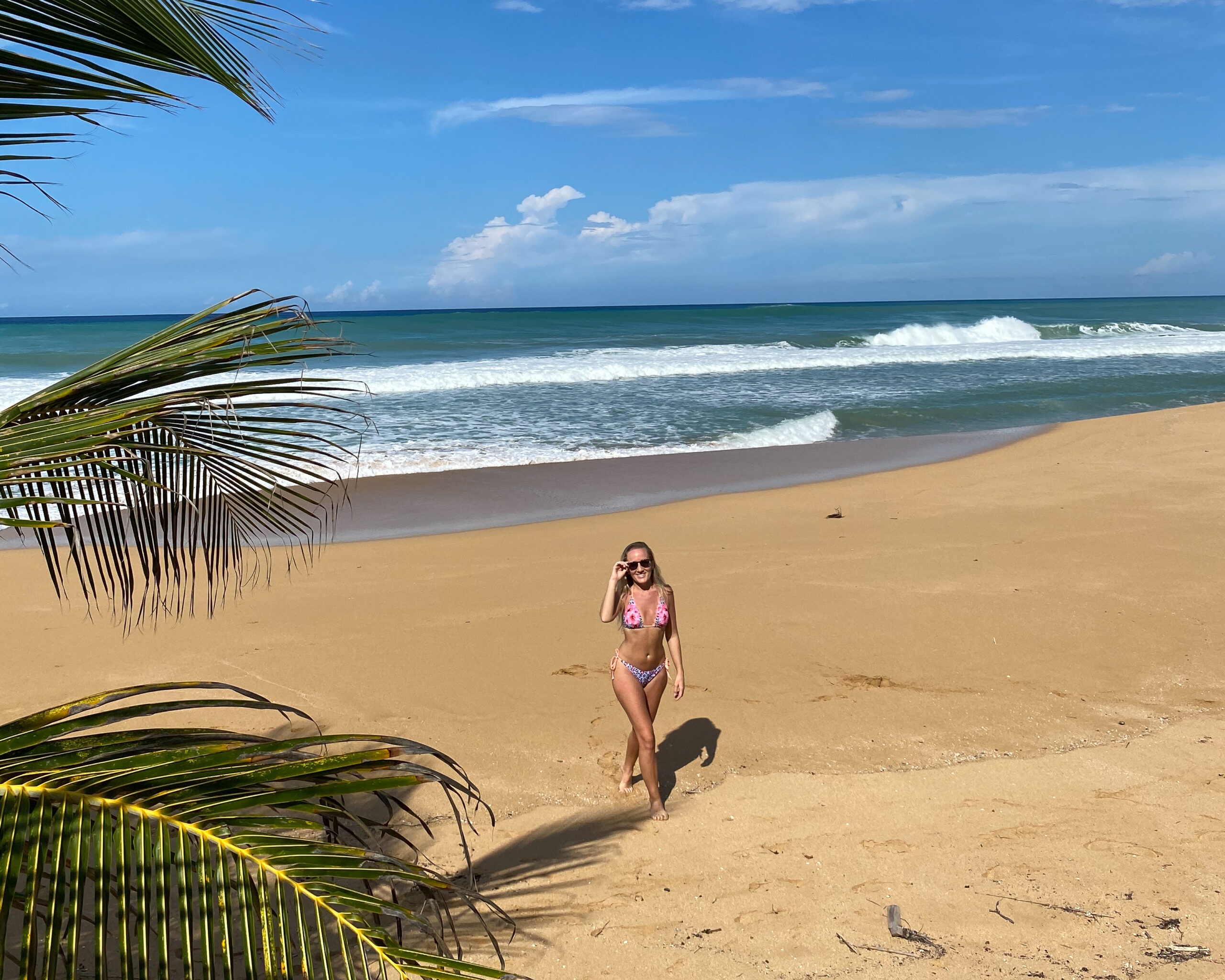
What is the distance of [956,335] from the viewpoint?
4753 centimetres

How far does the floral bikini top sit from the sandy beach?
34.0 inches

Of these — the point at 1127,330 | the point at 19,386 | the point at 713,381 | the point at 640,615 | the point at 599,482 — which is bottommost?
the point at 599,482

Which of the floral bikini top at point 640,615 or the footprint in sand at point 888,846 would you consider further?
the floral bikini top at point 640,615

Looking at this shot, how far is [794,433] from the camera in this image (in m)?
17.7

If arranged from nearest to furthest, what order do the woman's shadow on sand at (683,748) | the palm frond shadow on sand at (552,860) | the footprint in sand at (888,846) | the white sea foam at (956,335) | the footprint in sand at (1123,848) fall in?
the palm frond shadow on sand at (552,860), the footprint in sand at (1123,848), the footprint in sand at (888,846), the woman's shadow on sand at (683,748), the white sea foam at (956,335)

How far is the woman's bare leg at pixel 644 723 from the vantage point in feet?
15.1

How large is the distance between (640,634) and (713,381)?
22.6 m

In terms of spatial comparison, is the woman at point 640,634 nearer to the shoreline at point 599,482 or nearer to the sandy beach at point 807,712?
the sandy beach at point 807,712

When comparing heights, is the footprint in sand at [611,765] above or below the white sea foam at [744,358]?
below

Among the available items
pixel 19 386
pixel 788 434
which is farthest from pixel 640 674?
pixel 19 386

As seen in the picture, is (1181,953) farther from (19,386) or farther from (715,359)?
(715,359)

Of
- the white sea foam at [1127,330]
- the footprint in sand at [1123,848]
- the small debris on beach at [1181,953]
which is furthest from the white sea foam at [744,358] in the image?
the small debris on beach at [1181,953]

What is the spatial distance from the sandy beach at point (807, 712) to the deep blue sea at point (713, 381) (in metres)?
2.30

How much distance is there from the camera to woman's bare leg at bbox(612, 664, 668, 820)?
4609 millimetres
